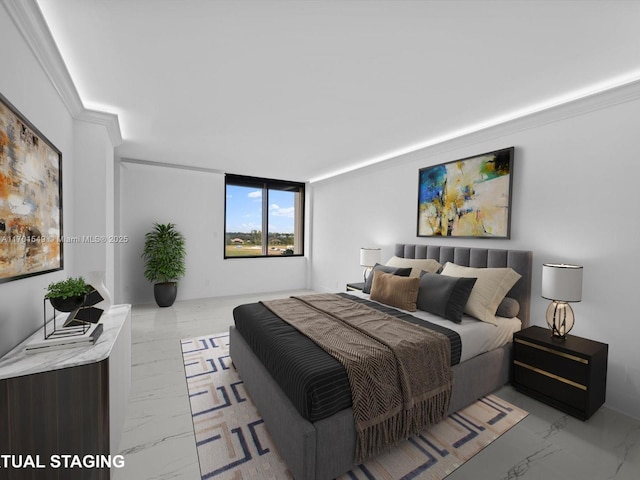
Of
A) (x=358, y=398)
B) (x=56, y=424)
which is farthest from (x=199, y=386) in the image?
(x=358, y=398)

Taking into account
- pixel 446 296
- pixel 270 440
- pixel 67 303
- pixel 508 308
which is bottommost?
pixel 270 440

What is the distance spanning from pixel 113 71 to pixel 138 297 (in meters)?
4.12

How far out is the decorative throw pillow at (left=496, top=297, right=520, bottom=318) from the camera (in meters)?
2.72

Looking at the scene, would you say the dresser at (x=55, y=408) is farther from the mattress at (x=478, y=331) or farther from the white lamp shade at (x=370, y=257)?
the white lamp shade at (x=370, y=257)

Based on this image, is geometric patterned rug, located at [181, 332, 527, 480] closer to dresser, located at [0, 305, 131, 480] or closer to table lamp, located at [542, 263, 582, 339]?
dresser, located at [0, 305, 131, 480]

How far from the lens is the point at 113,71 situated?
2.26m

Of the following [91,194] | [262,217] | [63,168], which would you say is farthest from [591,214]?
[262,217]

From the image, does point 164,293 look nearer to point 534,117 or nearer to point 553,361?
point 553,361

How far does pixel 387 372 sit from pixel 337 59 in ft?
7.23

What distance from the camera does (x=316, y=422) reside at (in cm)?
152

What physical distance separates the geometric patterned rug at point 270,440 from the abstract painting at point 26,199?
1522 mm

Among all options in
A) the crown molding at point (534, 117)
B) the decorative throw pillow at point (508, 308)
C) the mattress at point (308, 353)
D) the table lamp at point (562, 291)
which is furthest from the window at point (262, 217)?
the table lamp at point (562, 291)

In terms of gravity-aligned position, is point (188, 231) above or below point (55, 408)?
above

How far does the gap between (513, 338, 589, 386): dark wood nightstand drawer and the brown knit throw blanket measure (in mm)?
891
